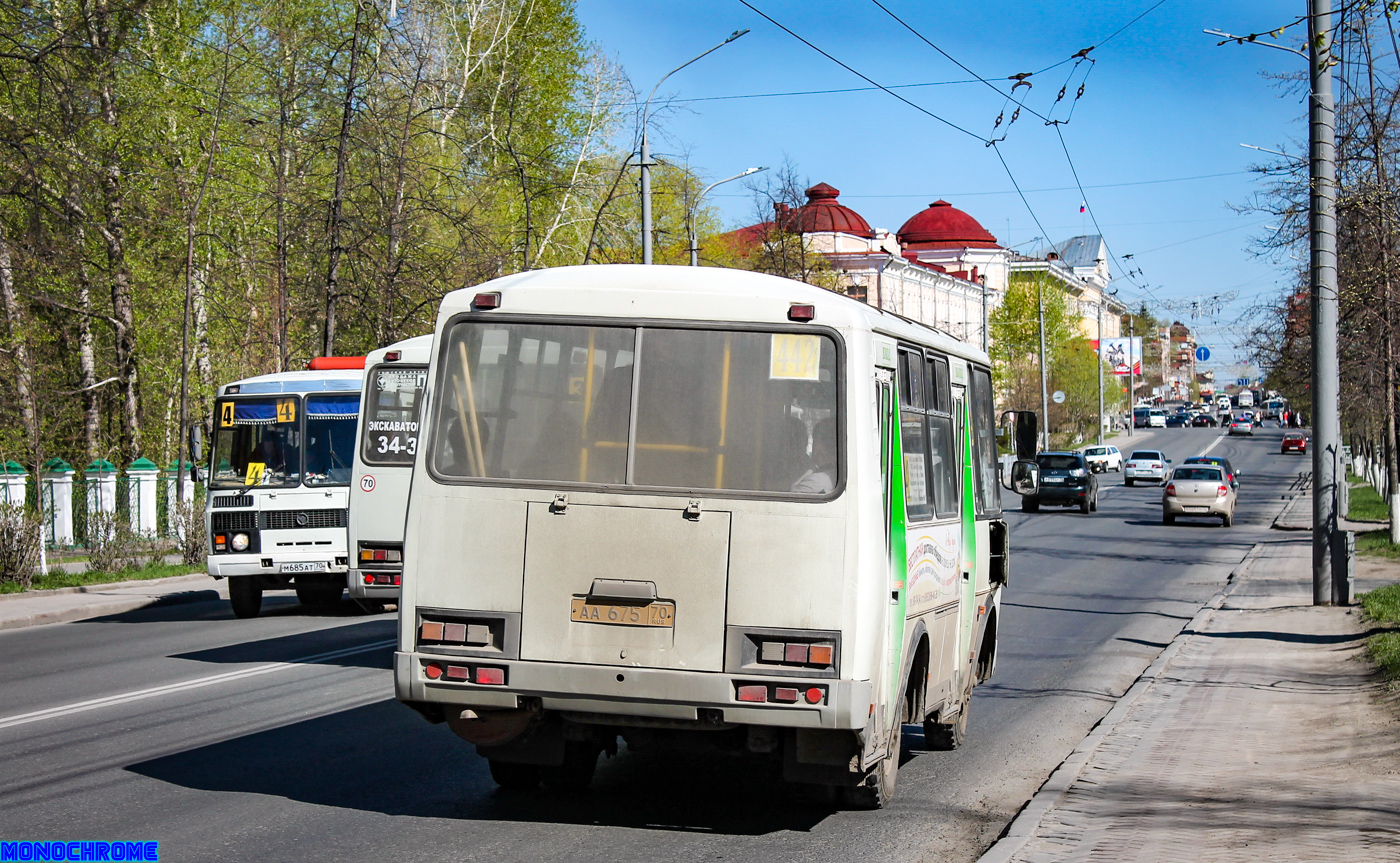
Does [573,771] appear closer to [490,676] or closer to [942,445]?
[490,676]

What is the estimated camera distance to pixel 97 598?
19469 mm

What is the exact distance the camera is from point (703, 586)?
20.2ft

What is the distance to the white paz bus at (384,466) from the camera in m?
13.7

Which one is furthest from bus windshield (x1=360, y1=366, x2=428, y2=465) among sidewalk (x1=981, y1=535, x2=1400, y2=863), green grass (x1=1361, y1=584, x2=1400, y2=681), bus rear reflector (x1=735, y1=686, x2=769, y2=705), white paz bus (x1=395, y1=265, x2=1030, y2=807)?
green grass (x1=1361, y1=584, x2=1400, y2=681)

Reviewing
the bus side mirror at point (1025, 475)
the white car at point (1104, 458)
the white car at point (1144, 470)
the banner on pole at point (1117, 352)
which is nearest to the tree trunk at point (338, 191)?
the bus side mirror at point (1025, 475)

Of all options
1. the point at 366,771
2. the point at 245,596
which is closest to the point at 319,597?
the point at 245,596

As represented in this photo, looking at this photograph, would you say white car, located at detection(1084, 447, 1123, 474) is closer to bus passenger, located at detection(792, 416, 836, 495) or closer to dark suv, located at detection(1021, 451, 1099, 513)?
dark suv, located at detection(1021, 451, 1099, 513)

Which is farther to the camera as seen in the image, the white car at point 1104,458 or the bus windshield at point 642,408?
the white car at point 1104,458

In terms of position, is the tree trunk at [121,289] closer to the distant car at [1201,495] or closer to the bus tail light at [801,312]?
the bus tail light at [801,312]

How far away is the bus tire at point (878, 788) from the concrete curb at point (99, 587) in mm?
15462

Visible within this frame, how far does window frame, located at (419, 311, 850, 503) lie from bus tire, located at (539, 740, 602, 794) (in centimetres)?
162

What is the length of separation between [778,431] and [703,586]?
77 cm

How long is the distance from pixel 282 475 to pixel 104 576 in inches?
278

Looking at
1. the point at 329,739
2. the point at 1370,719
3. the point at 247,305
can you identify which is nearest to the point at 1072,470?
the point at 247,305
